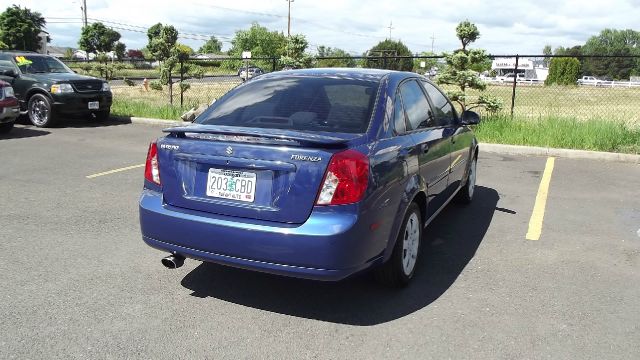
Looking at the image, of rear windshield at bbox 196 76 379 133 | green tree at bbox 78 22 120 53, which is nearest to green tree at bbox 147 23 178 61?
rear windshield at bbox 196 76 379 133

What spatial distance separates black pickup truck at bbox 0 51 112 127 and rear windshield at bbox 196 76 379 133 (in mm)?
9857

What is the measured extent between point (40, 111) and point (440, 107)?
11.0 metres

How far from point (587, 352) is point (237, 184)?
2.25m

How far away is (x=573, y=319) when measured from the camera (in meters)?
3.40

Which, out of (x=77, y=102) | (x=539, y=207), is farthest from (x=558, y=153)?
(x=77, y=102)

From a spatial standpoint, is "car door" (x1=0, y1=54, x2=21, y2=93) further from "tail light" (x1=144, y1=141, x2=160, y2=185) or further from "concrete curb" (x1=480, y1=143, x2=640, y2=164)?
"tail light" (x1=144, y1=141, x2=160, y2=185)

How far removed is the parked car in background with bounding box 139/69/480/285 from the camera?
3.06 metres

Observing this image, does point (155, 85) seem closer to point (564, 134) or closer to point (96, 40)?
point (564, 134)

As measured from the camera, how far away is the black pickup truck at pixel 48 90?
1243 cm

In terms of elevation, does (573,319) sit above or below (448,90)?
below

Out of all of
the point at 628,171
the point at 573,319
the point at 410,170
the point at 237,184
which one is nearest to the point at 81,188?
the point at 237,184

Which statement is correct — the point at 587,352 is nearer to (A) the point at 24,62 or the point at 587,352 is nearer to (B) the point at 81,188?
(B) the point at 81,188

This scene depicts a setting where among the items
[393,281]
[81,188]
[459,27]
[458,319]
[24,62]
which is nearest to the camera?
[458,319]

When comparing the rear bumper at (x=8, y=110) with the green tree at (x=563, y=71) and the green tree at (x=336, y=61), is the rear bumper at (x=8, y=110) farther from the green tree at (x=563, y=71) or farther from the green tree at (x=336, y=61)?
the green tree at (x=563, y=71)
